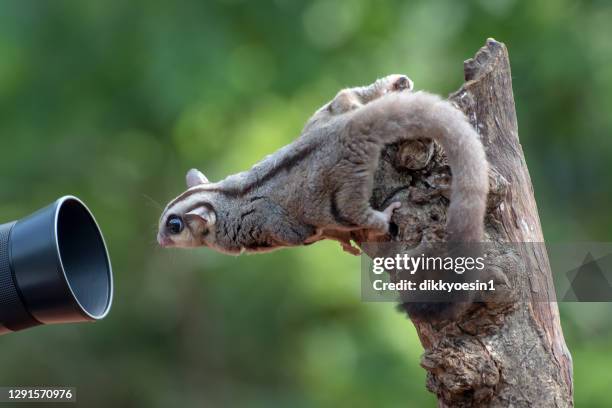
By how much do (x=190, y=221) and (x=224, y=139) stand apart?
246 inches

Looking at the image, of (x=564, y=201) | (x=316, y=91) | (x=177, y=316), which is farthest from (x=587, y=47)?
(x=177, y=316)

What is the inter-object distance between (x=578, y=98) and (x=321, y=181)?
7.74 meters

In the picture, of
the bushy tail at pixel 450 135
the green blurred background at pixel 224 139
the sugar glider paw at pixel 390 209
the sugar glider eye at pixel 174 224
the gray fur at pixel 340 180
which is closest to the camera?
the bushy tail at pixel 450 135

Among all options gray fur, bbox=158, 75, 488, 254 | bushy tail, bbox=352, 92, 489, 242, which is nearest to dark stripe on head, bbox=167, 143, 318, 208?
gray fur, bbox=158, 75, 488, 254

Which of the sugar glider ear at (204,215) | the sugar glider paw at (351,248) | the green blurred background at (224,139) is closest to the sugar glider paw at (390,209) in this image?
the sugar glider paw at (351,248)

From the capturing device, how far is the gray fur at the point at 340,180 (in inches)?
171

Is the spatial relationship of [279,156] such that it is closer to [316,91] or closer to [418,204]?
[418,204]

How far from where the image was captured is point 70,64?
11.8m

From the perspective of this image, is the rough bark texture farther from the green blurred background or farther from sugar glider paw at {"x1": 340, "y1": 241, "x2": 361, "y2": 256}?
the green blurred background

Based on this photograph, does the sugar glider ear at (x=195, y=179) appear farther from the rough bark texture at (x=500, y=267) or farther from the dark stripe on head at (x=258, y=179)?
the rough bark texture at (x=500, y=267)

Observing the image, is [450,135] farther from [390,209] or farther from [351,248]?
[351,248]

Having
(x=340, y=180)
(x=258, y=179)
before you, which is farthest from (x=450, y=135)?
(x=258, y=179)

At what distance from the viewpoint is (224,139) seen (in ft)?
37.8

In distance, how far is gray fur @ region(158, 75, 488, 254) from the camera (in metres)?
4.34
